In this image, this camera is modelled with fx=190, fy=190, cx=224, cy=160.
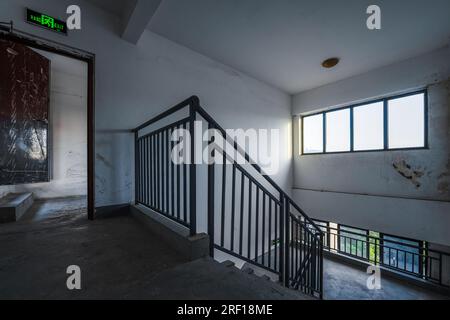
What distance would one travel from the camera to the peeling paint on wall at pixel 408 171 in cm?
329

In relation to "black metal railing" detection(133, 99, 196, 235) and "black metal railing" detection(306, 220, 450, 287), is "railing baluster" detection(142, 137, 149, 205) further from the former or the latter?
"black metal railing" detection(306, 220, 450, 287)

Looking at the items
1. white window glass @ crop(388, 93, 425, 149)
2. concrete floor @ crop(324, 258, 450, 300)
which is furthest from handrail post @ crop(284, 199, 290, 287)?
white window glass @ crop(388, 93, 425, 149)

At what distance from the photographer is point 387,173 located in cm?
363

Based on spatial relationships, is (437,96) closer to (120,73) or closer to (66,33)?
(120,73)

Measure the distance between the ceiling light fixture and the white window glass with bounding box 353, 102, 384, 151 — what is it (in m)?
1.25

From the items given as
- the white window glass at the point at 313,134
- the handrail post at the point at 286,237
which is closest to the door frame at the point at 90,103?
the handrail post at the point at 286,237

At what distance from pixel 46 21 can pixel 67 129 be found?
2.49 meters

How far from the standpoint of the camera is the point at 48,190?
3461 mm

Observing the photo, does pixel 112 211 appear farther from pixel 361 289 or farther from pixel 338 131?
pixel 338 131

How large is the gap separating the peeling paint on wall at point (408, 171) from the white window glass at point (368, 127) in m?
0.43

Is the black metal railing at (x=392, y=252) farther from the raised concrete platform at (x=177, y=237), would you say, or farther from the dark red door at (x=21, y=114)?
the dark red door at (x=21, y=114)
